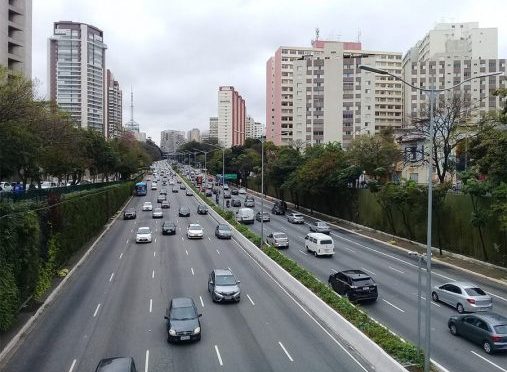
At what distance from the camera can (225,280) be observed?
26.4 metres

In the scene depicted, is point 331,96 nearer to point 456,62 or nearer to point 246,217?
point 456,62

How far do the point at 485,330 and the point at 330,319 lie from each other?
6.23m

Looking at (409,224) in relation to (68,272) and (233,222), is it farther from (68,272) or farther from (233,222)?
(68,272)

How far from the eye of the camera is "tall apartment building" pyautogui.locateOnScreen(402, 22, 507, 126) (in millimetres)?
156000

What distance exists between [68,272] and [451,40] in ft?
555

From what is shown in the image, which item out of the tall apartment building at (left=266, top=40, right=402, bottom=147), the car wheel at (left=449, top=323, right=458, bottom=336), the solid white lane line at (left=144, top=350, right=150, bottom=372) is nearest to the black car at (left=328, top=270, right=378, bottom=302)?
the car wheel at (left=449, top=323, right=458, bottom=336)

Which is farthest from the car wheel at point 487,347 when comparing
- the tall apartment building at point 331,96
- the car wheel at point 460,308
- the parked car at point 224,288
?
the tall apartment building at point 331,96

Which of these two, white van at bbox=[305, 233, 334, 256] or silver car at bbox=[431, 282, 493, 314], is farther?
white van at bbox=[305, 233, 334, 256]

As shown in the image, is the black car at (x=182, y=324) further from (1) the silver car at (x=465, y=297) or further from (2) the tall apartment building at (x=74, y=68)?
(2) the tall apartment building at (x=74, y=68)

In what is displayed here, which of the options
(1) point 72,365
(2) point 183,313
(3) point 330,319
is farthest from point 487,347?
(1) point 72,365

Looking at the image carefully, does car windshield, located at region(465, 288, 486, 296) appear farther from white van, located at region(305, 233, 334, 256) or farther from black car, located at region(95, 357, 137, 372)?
black car, located at region(95, 357, 137, 372)

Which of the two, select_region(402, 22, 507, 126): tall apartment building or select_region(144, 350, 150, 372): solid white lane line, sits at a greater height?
select_region(402, 22, 507, 126): tall apartment building

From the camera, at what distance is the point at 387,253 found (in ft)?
136

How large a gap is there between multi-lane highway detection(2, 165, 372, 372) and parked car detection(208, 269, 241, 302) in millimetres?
428
